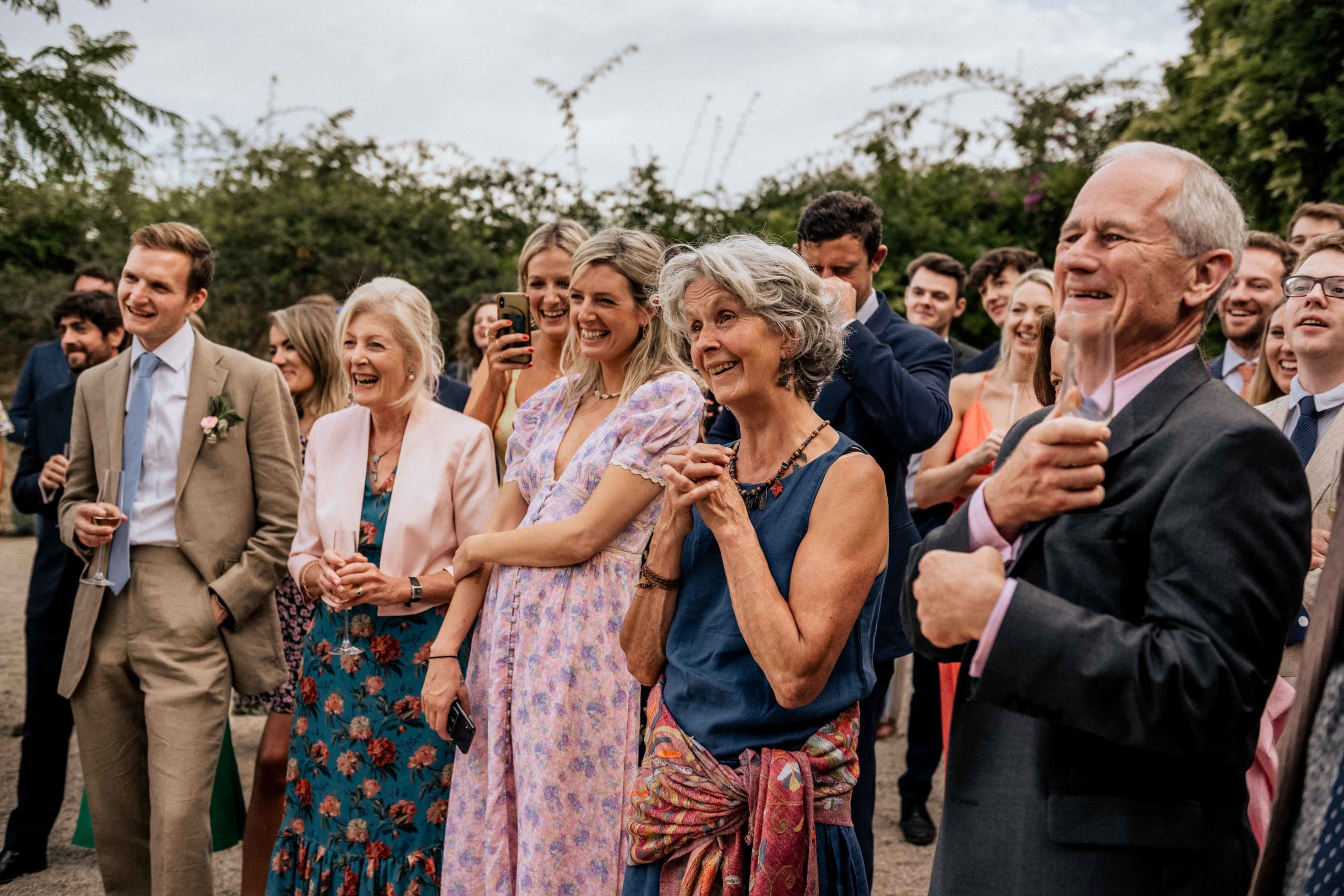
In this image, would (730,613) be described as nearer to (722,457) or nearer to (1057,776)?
(722,457)

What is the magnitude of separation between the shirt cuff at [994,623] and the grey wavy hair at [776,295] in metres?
1.13

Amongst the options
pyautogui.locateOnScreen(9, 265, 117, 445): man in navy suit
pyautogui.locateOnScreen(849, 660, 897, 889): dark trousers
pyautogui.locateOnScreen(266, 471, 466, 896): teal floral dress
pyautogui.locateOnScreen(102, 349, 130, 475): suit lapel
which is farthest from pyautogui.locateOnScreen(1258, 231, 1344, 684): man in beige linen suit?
pyautogui.locateOnScreen(9, 265, 117, 445): man in navy suit

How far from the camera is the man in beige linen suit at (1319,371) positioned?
2.88 meters

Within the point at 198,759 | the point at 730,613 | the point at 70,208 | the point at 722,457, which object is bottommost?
the point at 198,759

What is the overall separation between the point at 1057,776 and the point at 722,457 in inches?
39.9

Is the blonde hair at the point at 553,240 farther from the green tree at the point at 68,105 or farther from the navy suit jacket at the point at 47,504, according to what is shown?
the green tree at the point at 68,105

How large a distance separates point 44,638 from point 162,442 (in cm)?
151

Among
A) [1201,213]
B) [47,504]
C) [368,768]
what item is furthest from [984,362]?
[47,504]

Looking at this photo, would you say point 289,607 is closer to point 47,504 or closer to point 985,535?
point 47,504

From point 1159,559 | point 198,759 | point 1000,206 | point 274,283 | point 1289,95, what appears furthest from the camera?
point 274,283

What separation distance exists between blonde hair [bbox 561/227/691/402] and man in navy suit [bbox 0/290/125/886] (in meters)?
2.55

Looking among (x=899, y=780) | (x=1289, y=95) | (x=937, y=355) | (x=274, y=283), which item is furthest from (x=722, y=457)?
(x=274, y=283)

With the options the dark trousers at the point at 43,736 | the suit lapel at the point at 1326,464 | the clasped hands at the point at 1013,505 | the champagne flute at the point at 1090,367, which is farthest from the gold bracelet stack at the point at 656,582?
the dark trousers at the point at 43,736

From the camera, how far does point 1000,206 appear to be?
930 cm
